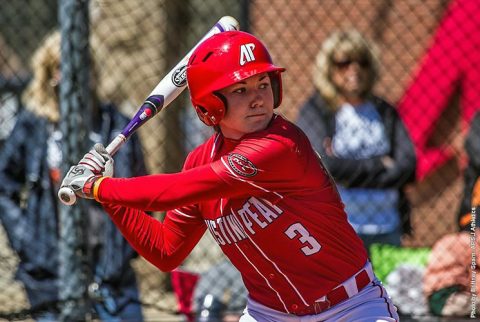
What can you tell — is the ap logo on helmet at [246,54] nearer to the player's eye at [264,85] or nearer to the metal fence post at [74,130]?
the player's eye at [264,85]

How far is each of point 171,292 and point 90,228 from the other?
1.74 m

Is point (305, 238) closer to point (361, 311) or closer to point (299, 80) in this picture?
point (361, 311)

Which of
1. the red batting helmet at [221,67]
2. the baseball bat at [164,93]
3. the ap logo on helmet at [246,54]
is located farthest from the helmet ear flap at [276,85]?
the baseball bat at [164,93]

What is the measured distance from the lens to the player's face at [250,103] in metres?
3.25

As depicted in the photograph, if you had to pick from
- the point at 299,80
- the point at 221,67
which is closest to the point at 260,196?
the point at 221,67

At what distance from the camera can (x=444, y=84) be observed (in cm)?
663

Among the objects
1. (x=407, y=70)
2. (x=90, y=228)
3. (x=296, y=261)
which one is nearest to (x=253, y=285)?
(x=296, y=261)

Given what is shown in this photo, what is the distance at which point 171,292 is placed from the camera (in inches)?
261

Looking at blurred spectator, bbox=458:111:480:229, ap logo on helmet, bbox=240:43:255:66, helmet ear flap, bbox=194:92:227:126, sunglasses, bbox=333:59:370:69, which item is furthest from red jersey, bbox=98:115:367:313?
sunglasses, bbox=333:59:370:69

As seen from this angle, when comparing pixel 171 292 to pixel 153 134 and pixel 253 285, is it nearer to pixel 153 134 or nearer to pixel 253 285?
pixel 153 134

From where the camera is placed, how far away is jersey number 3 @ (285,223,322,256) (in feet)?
10.8

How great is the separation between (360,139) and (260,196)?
2068 millimetres

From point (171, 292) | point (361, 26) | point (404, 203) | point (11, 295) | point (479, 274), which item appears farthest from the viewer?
point (361, 26)

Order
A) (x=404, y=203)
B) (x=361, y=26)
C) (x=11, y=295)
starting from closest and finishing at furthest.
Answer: (x=404, y=203)
(x=11, y=295)
(x=361, y=26)
